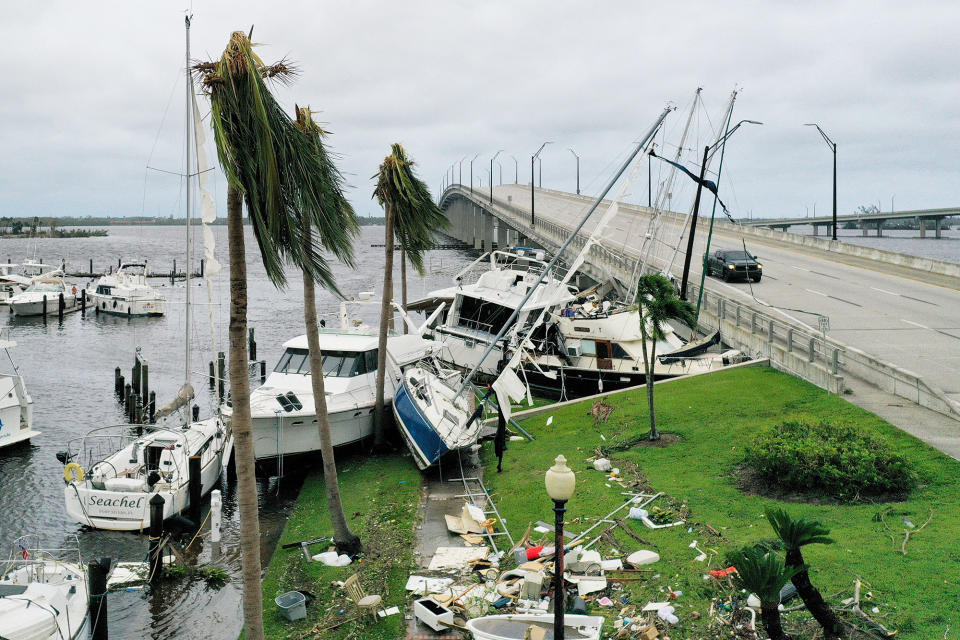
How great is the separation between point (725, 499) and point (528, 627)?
5.60 metres

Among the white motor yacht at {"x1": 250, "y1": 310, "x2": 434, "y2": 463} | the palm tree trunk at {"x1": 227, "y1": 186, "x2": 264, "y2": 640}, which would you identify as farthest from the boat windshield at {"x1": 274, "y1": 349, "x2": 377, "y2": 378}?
the palm tree trunk at {"x1": 227, "y1": 186, "x2": 264, "y2": 640}

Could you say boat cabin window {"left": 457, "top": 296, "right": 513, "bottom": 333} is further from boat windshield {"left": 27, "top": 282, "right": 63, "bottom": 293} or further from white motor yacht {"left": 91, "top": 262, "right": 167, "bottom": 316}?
boat windshield {"left": 27, "top": 282, "right": 63, "bottom": 293}

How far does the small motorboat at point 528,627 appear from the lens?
10.3 metres

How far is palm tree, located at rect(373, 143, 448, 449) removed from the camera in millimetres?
22406

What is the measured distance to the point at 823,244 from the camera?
5088cm

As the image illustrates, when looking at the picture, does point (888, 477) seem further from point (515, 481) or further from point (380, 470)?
point (380, 470)

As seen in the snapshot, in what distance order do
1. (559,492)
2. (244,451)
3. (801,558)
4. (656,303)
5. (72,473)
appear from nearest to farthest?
(559,492), (801,558), (244,451), (656,303), (72,473)

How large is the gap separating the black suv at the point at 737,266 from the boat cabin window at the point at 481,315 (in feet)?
38.1

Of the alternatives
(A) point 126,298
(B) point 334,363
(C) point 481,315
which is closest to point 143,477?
(B) point 334,363

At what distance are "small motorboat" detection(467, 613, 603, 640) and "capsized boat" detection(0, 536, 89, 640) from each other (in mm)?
6651

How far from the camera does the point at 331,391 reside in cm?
2256

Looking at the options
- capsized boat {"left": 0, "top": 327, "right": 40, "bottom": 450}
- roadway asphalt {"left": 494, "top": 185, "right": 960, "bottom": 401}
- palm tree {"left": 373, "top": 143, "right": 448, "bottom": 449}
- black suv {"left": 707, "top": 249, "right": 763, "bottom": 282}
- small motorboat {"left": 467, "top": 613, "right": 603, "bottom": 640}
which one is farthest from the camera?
black suv {"left": 707, "top": 249, "right": 763, "bottom": 282}

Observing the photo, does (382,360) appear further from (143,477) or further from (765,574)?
(765,574)

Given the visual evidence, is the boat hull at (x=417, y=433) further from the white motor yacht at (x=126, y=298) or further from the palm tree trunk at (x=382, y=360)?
the white motor yacht at (x=126, y=298)
